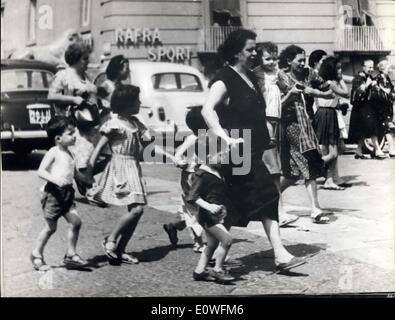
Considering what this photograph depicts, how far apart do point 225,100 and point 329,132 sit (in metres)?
1.60

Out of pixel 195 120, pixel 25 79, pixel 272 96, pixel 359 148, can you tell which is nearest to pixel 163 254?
pixel 195 120

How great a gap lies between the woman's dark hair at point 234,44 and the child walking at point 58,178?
119cm

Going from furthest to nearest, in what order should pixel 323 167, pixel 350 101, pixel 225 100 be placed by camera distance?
pixel 350 101 → pixel 323 167 → pixel 225 100

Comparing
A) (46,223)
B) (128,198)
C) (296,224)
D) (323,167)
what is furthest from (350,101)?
(46,223)

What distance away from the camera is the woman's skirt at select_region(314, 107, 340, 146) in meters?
6.02

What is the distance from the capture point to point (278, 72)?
5.48 meters

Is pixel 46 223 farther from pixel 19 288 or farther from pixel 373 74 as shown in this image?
pixel 373 74

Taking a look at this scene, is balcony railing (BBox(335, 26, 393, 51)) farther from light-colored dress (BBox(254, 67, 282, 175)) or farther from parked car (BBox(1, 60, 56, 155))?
parked car (BBox(1, 60, 56, 155))

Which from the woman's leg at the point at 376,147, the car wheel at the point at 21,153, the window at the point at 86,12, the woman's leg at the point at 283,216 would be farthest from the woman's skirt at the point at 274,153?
the car wheel at the point at 21,153

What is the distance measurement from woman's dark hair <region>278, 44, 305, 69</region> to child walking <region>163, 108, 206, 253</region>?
958mm

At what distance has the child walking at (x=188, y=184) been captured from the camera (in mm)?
4953

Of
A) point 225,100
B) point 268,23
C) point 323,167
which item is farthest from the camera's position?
point 323,167

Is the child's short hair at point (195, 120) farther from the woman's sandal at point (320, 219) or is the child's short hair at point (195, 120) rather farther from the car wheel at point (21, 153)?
the woman's sandal at point (320, 219)

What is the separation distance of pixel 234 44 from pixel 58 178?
5.05 ft
